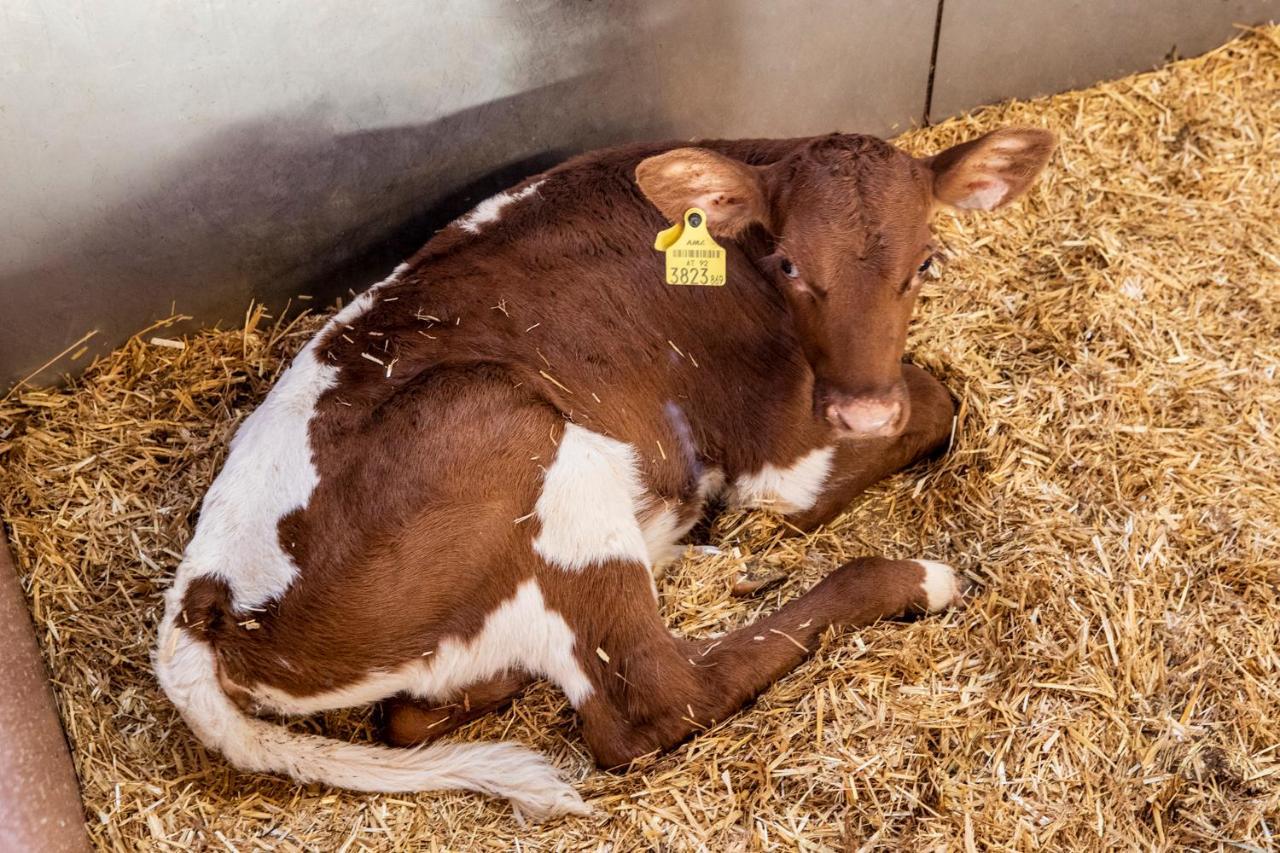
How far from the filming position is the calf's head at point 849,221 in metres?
3.23

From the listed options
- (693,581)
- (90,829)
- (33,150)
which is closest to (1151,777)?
(693,581)

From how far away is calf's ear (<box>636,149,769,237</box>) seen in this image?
3252mm

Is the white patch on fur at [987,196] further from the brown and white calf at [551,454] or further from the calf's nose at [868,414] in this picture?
the calf's nose at [868,414]

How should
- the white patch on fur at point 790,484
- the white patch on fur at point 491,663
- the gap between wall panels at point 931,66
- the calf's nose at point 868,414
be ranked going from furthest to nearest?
the gap between wall panels at point 931,66
the white patch on fur at point 790,484
the calf's nose at point 868,414
the white patch on fur at point 491,663

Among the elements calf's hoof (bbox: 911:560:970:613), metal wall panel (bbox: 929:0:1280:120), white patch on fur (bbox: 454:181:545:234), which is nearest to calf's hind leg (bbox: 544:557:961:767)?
calf's hoof (bbox: 911:560:970:613)

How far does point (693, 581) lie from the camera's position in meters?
3.75

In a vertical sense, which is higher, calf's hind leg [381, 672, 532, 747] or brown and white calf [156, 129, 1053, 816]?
brown and white calf [156, 129, 1053, 816]

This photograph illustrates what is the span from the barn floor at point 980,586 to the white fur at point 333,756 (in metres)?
0.13

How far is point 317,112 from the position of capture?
3.92m

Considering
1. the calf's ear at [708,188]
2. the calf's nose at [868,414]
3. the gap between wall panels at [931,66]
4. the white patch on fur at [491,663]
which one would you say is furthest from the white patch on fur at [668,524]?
the gap between wall panels at [931,66]

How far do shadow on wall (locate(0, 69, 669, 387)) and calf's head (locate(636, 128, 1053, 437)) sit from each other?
46.0 inches

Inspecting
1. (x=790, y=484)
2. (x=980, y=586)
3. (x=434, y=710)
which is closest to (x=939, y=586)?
(x=980, y=586)

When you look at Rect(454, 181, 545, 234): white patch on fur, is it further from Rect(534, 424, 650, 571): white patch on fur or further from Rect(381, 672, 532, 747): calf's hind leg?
Rect(381, 672, 532, 747): calf's hind leg

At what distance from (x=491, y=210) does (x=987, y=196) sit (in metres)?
1.65
